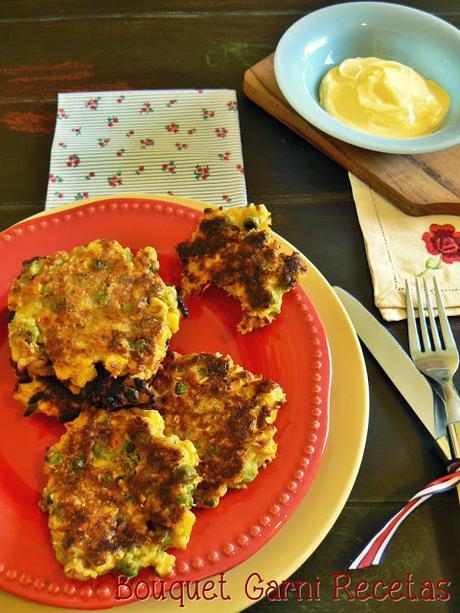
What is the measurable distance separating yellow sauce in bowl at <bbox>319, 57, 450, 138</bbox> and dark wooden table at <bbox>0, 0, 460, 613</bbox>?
18 centimetres

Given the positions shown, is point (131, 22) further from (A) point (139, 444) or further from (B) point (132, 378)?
(A) point (139, 444)

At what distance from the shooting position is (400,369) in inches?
57.2

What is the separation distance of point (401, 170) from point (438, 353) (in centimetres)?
67

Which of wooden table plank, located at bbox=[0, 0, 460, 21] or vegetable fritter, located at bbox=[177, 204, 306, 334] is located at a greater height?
wooden table plank, located at bbox=[0, 0, 460, 21]

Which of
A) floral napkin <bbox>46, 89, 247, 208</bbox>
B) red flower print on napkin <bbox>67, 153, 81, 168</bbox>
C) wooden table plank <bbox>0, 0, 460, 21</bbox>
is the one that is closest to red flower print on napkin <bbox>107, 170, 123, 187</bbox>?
floral napkin <bbox>46, 89, 247, 208</bbox>

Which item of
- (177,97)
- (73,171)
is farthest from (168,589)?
(177,97)

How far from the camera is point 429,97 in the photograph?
76.4 inches

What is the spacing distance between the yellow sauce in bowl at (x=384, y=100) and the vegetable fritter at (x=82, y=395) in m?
1.20

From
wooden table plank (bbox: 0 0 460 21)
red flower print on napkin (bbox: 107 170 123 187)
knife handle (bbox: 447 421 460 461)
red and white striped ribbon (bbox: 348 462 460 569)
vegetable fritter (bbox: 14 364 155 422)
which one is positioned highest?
wooden table plank (bbox: 0 0 460 21)

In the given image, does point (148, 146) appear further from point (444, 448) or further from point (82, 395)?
point (444, 448)

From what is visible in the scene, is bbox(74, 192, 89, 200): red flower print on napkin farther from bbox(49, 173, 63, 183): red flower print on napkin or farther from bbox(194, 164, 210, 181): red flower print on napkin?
bbox(194, 164, 210, 181): red flower print on napkin

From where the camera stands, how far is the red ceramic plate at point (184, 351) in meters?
1.08

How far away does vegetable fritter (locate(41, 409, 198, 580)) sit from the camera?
1.04 metres

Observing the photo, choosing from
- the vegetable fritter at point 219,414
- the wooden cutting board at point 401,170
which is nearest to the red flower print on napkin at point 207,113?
the wooden cutting board at point 401,170
